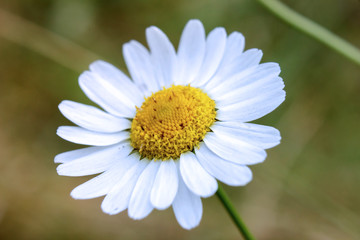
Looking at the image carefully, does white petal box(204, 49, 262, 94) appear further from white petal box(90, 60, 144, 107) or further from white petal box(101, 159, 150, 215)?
white petal box(101, 159, 150, 215)

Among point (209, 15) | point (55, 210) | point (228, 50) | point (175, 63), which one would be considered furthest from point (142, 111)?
point (209, 15)

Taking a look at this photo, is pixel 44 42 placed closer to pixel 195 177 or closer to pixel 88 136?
pixel 88 136

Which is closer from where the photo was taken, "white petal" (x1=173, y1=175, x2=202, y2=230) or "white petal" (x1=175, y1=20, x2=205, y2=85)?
"white petal" (x1=173, y1=175, x2=202, y2=230)

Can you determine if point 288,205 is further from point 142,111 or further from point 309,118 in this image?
point 142,111

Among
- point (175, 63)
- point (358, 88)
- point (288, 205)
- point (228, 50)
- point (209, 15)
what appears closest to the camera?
point (228, 50)

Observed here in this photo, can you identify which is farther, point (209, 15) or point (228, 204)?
point (209, 15)

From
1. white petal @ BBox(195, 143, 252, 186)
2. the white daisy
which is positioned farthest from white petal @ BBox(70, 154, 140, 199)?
white petal @ BBox(195, 143, 252, 186)

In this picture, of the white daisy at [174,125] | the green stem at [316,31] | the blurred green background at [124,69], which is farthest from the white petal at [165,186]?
the blurred green background at [124,69]
